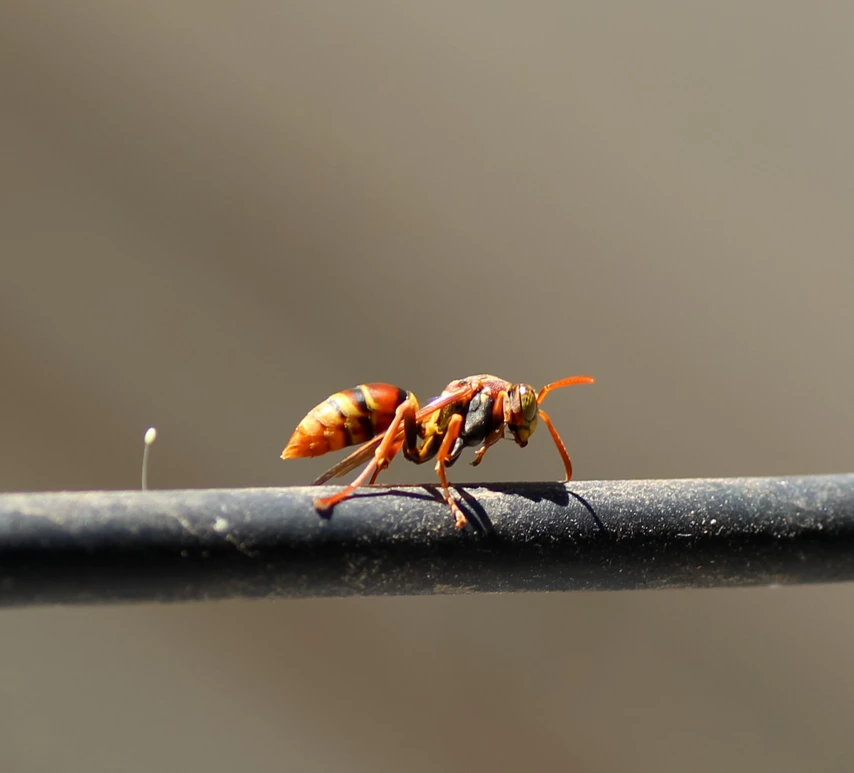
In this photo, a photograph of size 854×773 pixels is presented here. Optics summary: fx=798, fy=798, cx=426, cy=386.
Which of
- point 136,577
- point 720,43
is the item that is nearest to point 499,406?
point 136,577

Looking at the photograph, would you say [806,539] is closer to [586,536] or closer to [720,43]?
[586,536]

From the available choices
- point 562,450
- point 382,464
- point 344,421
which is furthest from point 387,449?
point 562,450

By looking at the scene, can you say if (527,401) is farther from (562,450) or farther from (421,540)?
(421,540)

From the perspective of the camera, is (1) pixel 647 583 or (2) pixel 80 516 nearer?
(2) pixel 80 516

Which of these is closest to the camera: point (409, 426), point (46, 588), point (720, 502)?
point (46, 588)

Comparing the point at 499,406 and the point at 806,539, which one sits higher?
the point at 499,406
